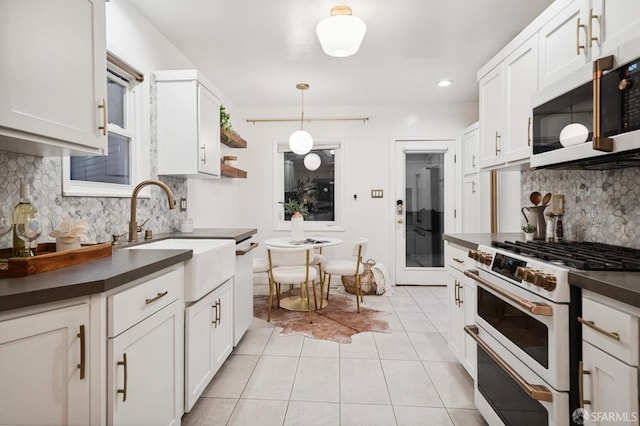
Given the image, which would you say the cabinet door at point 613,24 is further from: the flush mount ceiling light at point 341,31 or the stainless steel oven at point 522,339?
the flush mount ceiling light at point 341,31

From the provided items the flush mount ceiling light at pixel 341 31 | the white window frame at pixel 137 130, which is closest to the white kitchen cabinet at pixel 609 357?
the flush mount ceiling light at pixel 341 31

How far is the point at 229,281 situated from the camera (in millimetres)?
2447

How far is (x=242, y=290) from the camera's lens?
Answer: 2770 mm

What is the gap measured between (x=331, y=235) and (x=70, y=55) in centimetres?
382

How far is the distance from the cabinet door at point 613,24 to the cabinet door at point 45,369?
Answer: 6.83 feet

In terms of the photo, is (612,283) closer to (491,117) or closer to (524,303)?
(524,303)

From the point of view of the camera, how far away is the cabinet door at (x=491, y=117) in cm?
245

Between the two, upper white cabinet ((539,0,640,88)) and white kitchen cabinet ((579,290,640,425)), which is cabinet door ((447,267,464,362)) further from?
upper white cabinet ((539,0,640,88))

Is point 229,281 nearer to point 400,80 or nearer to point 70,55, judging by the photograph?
point 70,55

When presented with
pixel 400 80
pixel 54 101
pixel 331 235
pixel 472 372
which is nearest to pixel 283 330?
pixel 472 372

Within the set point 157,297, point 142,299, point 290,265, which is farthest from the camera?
point 290,265

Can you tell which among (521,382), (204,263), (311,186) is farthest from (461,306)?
(311,186)

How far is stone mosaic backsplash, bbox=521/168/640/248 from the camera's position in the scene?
1.76 meters

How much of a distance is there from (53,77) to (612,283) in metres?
2.05
